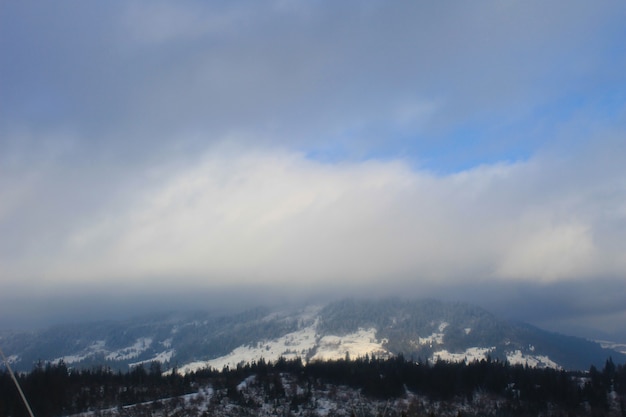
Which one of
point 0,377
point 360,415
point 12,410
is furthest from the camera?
point 360,415

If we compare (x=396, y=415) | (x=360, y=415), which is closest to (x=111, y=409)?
(x=360, y=415)

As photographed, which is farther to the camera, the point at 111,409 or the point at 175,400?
the point at 175,400

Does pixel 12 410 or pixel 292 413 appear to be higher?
pixel 12 410

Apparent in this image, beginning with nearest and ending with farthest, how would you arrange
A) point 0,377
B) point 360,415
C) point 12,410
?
point 12,410 < point 0,377 < point 360,415

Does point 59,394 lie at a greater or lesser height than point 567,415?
greater

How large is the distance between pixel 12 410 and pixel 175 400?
184 feet

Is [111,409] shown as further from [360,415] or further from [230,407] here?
[360,415]

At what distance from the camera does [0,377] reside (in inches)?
6978

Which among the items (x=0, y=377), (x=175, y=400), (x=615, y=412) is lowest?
(x=615, y=412)

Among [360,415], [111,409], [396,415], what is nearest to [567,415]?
[396,415]

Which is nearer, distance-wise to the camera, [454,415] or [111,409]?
[111,409]

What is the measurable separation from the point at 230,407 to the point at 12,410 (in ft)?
249

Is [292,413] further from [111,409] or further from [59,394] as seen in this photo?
[59,394]

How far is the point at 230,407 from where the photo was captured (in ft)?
650
